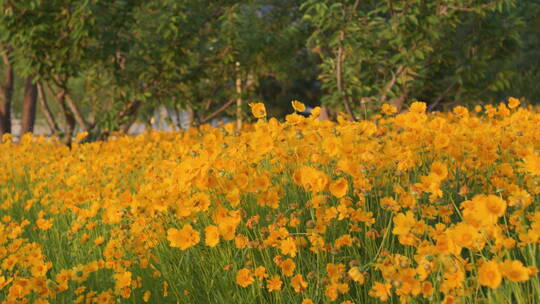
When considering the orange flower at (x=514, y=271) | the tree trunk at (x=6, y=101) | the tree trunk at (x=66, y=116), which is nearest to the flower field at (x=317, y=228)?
the orange flower at (x=514, y=271)

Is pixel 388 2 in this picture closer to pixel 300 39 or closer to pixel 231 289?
pixel 300 39

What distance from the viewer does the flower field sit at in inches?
66.7

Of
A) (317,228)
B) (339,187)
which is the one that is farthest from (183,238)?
(339,187)

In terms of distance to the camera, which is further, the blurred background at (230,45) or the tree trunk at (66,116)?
the tree trunk at (66,116)

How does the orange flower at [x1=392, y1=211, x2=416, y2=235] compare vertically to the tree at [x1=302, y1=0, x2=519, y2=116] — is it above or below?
below

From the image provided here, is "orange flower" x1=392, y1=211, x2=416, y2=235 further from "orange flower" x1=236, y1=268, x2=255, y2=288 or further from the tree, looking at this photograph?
the tree

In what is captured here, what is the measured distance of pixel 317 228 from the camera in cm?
211

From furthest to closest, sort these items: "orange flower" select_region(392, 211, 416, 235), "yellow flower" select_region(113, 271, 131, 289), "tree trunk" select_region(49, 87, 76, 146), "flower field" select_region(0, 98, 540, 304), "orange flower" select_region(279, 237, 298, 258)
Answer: "tree trunk" select_region(49, 87, 76, 146), "yellow flower" select_region(113, 271, 131, 289), "orange flower" select_region(279, 237, 298, 258), "orange flower" select_region(392, 211, 416, 235), "flower field" select_region(0, 98, 540, 304)

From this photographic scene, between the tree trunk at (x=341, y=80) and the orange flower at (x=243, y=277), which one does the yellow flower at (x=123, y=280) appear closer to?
the orange flower at (x=243, y=277)

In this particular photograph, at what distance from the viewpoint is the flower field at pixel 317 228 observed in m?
1.70

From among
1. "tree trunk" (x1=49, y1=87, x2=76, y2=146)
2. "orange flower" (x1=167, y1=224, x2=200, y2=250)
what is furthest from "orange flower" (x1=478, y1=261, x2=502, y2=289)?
"tree trunk" (x1=49, y1=87, x2=76, y2=146)

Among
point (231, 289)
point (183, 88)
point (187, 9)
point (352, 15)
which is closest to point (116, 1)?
point (187, 9)

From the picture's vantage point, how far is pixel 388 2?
21.1 feet

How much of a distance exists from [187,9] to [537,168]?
20.3ft
